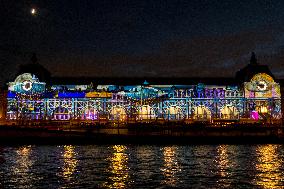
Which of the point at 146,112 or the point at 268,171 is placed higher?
the point at 146,112

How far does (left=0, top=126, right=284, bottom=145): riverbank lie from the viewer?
5203cm

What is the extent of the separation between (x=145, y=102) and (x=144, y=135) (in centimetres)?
945

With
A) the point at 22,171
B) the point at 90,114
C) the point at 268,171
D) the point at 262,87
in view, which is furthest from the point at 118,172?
the point at 262,87

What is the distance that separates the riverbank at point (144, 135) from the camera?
52.0 m

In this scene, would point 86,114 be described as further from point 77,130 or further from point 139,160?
point 139,160

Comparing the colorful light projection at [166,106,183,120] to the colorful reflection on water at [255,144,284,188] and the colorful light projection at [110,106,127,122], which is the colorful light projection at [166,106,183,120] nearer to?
the colorful light projection at [110,106,127,122]

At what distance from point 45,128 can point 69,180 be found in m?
31.9

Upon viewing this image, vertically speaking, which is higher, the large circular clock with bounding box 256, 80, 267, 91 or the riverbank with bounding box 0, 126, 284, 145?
the large circular clock with bounding box 256, 80, 267, 91

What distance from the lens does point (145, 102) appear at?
2489 inches

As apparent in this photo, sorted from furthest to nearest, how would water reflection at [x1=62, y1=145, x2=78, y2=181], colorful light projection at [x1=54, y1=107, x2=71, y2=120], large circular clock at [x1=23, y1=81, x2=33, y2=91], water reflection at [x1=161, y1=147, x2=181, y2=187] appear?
colorful light projection at [x1=54, y1=107, x2=71, y2=120] → large circular clock at [x1=23, y1=81, x2=33, y2=91] → water reflection at [x1=62, y1=145, x2=78, y2=181] → water reflection at [x1=161, y1=147, x2=181, y2=187]

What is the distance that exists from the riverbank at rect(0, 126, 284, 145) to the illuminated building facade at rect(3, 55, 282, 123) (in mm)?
6706

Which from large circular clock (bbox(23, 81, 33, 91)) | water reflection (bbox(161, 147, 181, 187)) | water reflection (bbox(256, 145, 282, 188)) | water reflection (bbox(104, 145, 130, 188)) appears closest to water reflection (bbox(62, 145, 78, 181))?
water reflection (bbox(104, 145, 130, 188))

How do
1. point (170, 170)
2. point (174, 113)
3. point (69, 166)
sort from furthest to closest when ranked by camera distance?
point (174, 113) < point (69, 166) < point (170, 170)

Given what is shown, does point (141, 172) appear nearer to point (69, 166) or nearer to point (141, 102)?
point (69, 166)
